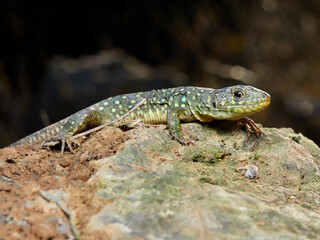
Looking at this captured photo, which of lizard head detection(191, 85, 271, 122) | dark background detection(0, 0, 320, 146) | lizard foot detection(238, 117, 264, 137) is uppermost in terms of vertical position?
dark background detection(0, 0, 320, 146)

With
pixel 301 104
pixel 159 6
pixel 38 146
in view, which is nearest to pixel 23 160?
pixel 38 146

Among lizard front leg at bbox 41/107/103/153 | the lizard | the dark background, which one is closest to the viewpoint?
lizard front leg at bbox 41/107/103/153

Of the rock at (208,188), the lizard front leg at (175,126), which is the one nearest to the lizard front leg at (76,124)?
the rock at (208,188)

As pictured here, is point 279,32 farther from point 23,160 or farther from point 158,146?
point 23,160

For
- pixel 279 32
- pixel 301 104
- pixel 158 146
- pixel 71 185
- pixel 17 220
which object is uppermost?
pixel 279 32

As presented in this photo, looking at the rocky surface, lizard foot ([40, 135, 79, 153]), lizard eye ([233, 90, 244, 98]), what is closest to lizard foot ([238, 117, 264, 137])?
the rocky surface

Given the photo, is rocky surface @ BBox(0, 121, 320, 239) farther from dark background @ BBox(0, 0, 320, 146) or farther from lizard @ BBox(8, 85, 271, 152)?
dark background @ BBox(0, 0, 320, 146)

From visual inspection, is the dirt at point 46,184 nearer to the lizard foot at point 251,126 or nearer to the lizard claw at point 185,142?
the lizard claw at point 185,142
